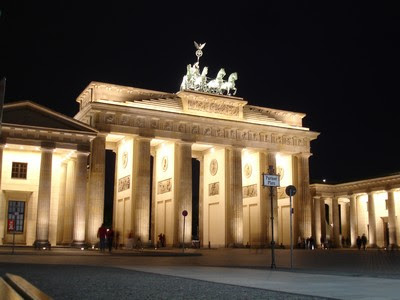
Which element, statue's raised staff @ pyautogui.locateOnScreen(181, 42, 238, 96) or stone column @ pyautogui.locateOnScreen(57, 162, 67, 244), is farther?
statue's raised staff @ pyautogui.locateOnScreen(181, 42, 238, 96)

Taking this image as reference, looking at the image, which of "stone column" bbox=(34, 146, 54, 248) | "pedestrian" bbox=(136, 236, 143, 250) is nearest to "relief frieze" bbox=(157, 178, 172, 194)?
"pedestrian" bbox=(136, 236, 143, 250)

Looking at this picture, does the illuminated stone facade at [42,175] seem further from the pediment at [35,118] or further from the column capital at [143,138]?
the column capital at [143,138]

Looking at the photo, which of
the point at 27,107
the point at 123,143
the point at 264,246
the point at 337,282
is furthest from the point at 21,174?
the point at 337,282

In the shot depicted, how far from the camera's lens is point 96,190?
2009 inches

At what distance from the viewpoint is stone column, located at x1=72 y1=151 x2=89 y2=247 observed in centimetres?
4450

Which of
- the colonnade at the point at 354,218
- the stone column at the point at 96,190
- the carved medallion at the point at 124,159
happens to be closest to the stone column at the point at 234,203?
the carved medallion at the point at 124,159

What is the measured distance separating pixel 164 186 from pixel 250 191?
1121cm

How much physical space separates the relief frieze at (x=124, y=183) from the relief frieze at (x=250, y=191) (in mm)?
16024

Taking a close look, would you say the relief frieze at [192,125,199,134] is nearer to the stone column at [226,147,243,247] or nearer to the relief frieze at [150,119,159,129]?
the relief frieze at [150,119,159,129]

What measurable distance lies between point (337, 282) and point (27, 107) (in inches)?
1370

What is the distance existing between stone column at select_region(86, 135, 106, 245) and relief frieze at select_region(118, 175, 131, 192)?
181 inches

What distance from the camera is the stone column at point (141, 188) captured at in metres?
52.7

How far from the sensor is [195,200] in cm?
12000

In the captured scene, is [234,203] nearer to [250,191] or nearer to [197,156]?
[250,191]
